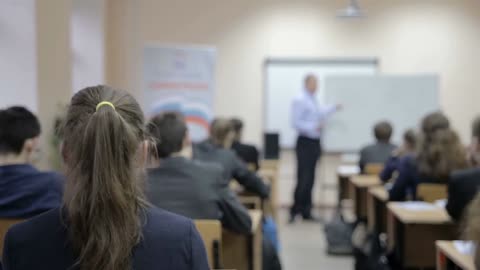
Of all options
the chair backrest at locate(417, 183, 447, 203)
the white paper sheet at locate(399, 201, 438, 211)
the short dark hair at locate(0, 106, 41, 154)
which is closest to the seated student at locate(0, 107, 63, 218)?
the short dark hair at locate(0, 106, 41, 154)

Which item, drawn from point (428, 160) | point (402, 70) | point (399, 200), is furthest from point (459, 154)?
point (402, 70)

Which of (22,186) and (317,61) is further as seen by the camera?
(317,61)

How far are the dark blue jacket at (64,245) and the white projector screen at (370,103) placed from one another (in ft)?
22.9

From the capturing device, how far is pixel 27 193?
2.44m

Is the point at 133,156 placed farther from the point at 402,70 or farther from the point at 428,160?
the point at 402,70

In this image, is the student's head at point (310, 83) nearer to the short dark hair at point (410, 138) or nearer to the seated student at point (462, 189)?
the short dark hair at point (410, 138)

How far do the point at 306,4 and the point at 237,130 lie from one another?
3.10 m

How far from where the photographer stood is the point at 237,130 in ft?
20.2

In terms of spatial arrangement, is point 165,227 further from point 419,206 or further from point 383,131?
point 383,131

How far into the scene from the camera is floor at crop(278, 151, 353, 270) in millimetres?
5363

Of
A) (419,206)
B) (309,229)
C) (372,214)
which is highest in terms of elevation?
(419,206)

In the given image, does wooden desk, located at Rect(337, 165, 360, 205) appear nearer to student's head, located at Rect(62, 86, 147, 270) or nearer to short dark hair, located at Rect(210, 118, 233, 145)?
short dark hair, located at Rect(210, 118, 233, 145)

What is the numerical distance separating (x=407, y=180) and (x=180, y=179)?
7.02 ft

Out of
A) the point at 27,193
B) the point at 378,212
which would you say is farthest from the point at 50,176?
the point at 378,212
